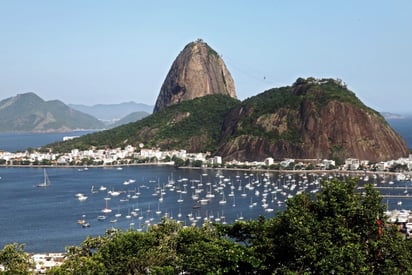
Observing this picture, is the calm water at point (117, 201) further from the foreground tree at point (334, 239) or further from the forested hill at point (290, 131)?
the foreground tree at point (334, 239)

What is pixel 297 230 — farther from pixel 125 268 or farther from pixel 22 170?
pixel 22 170

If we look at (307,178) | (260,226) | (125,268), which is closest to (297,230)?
(260,226)

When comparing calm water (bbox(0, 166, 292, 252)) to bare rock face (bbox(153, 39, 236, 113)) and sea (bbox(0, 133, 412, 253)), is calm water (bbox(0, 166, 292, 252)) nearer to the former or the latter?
sea (bbox(0, 133, 412, 253))

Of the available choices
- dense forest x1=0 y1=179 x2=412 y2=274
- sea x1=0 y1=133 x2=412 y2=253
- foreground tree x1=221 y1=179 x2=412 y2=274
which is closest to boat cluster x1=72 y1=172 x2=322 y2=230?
sea x1=0 y1=133 x2=412 y2=253

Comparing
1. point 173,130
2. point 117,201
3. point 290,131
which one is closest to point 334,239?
point 117,201

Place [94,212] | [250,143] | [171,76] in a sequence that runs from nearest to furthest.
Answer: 1. [94,212]
2. [250,143]
3. [171,76]

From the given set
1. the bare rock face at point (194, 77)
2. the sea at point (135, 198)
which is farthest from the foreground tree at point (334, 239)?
the bare rock face at point (194, 77)
